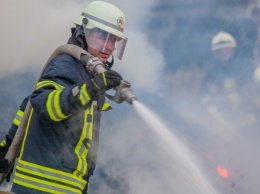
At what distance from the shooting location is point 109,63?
3520 mm

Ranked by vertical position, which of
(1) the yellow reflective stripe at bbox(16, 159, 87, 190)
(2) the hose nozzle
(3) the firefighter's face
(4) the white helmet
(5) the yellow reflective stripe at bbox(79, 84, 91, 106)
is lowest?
(1) the yellow reflective stripe at bbox(16, 159, 87, 190)

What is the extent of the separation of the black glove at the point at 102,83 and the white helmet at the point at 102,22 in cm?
69

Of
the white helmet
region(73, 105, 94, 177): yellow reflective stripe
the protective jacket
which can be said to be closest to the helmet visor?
the white helmet

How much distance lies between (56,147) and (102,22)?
1022mm

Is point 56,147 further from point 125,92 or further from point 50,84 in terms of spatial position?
point 125,92

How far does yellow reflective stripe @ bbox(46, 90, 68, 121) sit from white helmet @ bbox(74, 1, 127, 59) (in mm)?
715

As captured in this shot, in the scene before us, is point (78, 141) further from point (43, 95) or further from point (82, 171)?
point (43, 95)

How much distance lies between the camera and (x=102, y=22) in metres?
3.33

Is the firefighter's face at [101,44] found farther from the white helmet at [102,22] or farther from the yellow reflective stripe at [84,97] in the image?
the yellow reflective stripe at [84,97]

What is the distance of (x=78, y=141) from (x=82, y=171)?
19cm

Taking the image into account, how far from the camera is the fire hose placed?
8.57ft

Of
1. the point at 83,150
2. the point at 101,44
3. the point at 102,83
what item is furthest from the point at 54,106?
the point at 101,44

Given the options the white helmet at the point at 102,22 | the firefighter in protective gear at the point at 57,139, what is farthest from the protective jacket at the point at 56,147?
the white helmet at the point at 102,22

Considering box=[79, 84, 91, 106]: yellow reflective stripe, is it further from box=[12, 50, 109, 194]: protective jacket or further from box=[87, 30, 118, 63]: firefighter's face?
box=[87, 30, 118, 63]: firefighter's face
